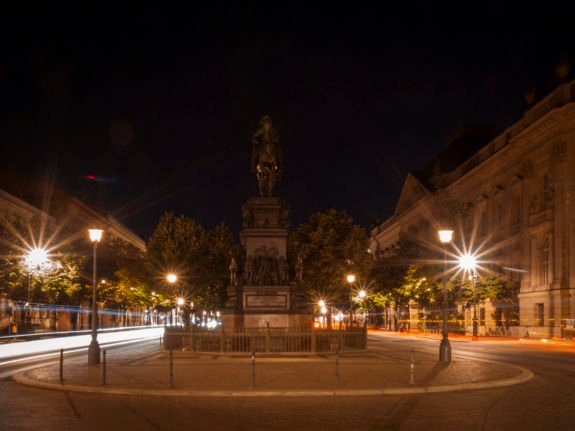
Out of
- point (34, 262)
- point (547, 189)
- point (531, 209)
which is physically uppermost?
point (547, 189)

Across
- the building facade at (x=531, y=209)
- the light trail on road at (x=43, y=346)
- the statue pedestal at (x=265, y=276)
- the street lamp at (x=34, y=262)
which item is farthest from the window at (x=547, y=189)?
the street lamp at (x=34, y=262)

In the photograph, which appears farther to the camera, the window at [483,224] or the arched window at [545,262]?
the window at [483,224]

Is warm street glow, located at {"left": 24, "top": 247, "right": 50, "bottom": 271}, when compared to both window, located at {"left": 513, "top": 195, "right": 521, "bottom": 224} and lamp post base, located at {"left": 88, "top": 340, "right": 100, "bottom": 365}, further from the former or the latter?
window, located at {"left": 513, "top": 195, "right": 521, "bottom": 224}

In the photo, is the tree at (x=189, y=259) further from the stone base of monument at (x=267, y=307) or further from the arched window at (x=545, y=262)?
the stone base of monument at (x=267, y=307)

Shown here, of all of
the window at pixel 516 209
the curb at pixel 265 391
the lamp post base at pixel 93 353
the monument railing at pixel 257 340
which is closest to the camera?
the curb at pixel 265 391

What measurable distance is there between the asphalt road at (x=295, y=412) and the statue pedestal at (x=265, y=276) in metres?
11.8

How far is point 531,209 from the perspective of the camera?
57844 millimetres

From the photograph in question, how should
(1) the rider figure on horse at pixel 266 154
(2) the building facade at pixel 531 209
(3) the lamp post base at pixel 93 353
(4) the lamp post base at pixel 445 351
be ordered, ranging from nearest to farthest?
1. (3) the lamp post base at pixel 93 353
2. (4) the lamp post base at pixel 445 351
3. (1) the rider figure on horse at pixel 266 154
4. (2) the building facade at pixel 531 209

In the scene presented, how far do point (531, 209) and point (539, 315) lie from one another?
9127 mm

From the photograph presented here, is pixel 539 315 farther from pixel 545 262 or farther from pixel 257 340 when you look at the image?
pixel 257 340

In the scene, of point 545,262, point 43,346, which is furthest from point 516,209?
point 43,346

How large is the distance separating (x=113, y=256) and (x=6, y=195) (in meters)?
19.9

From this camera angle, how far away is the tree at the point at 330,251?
68500mm

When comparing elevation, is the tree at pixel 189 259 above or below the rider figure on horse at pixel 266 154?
below
